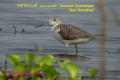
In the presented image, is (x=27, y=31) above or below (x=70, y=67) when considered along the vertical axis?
below

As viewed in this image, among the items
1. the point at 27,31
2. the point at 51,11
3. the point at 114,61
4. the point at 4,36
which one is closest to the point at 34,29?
the point at 27,31

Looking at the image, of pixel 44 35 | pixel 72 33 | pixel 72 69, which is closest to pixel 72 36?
pixel 72 33

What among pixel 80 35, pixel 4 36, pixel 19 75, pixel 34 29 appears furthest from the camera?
pixel 34 29

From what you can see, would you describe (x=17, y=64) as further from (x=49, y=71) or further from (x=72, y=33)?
(x=72, y=33)

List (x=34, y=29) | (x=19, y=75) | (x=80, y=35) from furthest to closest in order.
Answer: (x=34, y=29), (x=80, y=35), (x=19, y=75)

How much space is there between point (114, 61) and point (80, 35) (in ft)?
4.48

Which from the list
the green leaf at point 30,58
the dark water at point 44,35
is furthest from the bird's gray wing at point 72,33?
the green leaf at point 30,58

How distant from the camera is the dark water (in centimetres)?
880

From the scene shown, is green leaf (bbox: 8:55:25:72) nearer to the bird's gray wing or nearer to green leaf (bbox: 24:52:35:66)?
green leaf (bbox: 24:52:35:66)

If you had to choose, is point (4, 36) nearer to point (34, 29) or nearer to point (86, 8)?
point (34, 29)

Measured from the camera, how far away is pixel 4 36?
10977mm

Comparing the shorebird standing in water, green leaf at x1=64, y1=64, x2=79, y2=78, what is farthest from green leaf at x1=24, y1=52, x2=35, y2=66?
the shorebird standing in water

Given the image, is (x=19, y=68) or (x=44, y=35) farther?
(x=44, y=35)

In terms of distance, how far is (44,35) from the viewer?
37.0 feet
